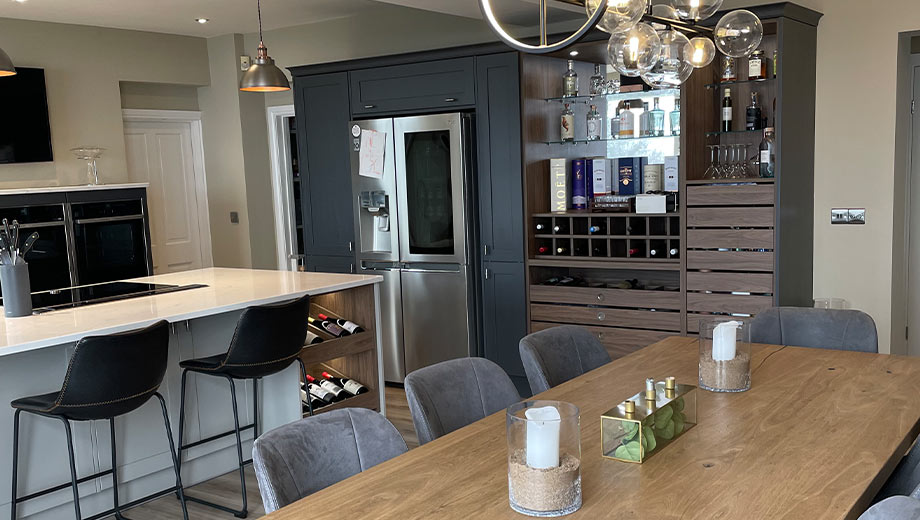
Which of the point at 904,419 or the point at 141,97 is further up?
the point at 141,97

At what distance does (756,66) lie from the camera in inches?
175

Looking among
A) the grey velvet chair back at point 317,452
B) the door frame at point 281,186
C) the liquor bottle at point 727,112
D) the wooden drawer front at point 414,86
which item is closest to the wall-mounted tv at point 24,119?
the door frame at point 281,186

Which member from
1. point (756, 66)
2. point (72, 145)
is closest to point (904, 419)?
point (756, 66)

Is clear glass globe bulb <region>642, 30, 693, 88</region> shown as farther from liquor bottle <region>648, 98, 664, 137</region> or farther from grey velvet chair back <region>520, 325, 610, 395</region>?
liquor bottle <region>648, 98, 664, 137</region>

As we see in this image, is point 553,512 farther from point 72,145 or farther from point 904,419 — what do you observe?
point 72,145

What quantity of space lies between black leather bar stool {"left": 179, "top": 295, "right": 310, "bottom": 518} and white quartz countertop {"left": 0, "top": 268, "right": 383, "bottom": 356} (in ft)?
0.59

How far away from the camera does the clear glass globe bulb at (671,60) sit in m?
2.42

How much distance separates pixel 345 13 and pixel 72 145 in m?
2.39

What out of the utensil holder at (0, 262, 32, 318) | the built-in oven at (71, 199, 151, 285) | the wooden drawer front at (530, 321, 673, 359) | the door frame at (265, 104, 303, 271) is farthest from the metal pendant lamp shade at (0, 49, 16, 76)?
the wooden drawer front at (530, 321, 673, 359)

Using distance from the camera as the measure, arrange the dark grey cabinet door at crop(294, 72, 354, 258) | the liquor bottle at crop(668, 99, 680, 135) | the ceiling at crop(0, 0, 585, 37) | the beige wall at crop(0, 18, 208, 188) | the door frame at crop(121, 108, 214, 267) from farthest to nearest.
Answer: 1. the door frame at crop(121, 108, 214, 267)
2. the beige wall at crop(0, 18, 208, 188)
3. the dark grey cabinet door at crop(294, 72, 354, 258)
4. the ceiling at crop(0, 0, 585, 37)
5. the liquor bottle at crop(668, 99, 680, 135)

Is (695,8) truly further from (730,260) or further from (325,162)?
(325,162)

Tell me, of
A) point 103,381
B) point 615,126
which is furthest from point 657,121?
point 103,381

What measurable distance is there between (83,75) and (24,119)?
0.65 metres

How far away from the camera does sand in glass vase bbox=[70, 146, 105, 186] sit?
6.49 m
